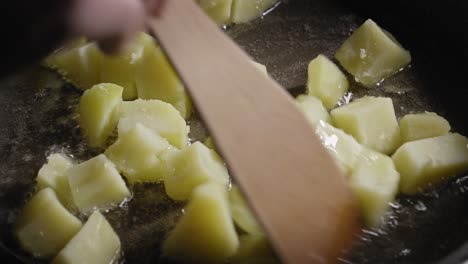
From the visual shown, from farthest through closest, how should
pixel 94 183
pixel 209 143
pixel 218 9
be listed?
pixel 218 9
pixel 209 143
pixel 94 183

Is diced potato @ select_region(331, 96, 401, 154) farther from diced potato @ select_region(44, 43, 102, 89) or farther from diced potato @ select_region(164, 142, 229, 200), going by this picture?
diced potato @ select_region(44, 43, 102, 89)

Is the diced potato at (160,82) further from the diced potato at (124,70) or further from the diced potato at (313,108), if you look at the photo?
the diced potato at (313,108)

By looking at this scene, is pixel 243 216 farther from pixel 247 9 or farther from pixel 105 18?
pixel 247 9

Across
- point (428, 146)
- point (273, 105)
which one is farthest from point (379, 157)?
point (273, 105)

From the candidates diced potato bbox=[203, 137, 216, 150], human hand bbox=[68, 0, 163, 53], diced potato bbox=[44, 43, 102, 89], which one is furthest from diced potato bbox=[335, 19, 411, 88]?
human hand bbox=[68, 0, 163, 53]

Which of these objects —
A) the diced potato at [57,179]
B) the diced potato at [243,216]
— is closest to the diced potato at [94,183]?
the diced potato at [57,179]

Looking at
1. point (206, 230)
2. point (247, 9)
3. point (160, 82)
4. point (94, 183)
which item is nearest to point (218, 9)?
point (247, 9)
